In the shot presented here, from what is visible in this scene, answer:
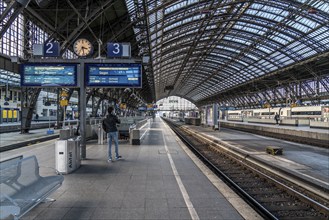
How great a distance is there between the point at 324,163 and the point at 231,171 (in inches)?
155

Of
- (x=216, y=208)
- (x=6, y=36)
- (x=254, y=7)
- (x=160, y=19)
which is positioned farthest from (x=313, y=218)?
(x=254, y=7)

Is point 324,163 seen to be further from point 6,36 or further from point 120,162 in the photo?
point 6,36

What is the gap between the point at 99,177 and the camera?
757 cm

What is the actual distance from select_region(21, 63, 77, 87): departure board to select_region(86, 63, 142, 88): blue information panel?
58 cm

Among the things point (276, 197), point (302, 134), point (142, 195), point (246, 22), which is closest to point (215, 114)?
point (302, 134)

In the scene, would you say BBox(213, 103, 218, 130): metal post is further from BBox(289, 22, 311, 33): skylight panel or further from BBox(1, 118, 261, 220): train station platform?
BBox(1, 118, 261, 220): train station platform

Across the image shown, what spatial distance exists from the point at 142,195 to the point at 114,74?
19.1 feet

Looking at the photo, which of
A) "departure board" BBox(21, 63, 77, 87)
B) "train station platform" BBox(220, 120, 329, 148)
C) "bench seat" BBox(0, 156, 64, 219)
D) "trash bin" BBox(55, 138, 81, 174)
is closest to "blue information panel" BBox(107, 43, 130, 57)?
"departure board" BBox(21, 63, 77, 87)

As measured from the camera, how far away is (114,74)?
35.2 ft

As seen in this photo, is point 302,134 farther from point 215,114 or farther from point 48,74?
point 48,74

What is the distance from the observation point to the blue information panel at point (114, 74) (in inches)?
410

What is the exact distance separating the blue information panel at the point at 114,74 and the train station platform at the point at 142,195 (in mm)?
3069

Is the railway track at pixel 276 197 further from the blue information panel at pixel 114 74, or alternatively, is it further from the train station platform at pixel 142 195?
the blue information panel at pixel 114 74

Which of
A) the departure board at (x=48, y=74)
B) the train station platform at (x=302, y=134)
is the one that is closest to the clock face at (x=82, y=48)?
the departure board at (x=48, y=74)
